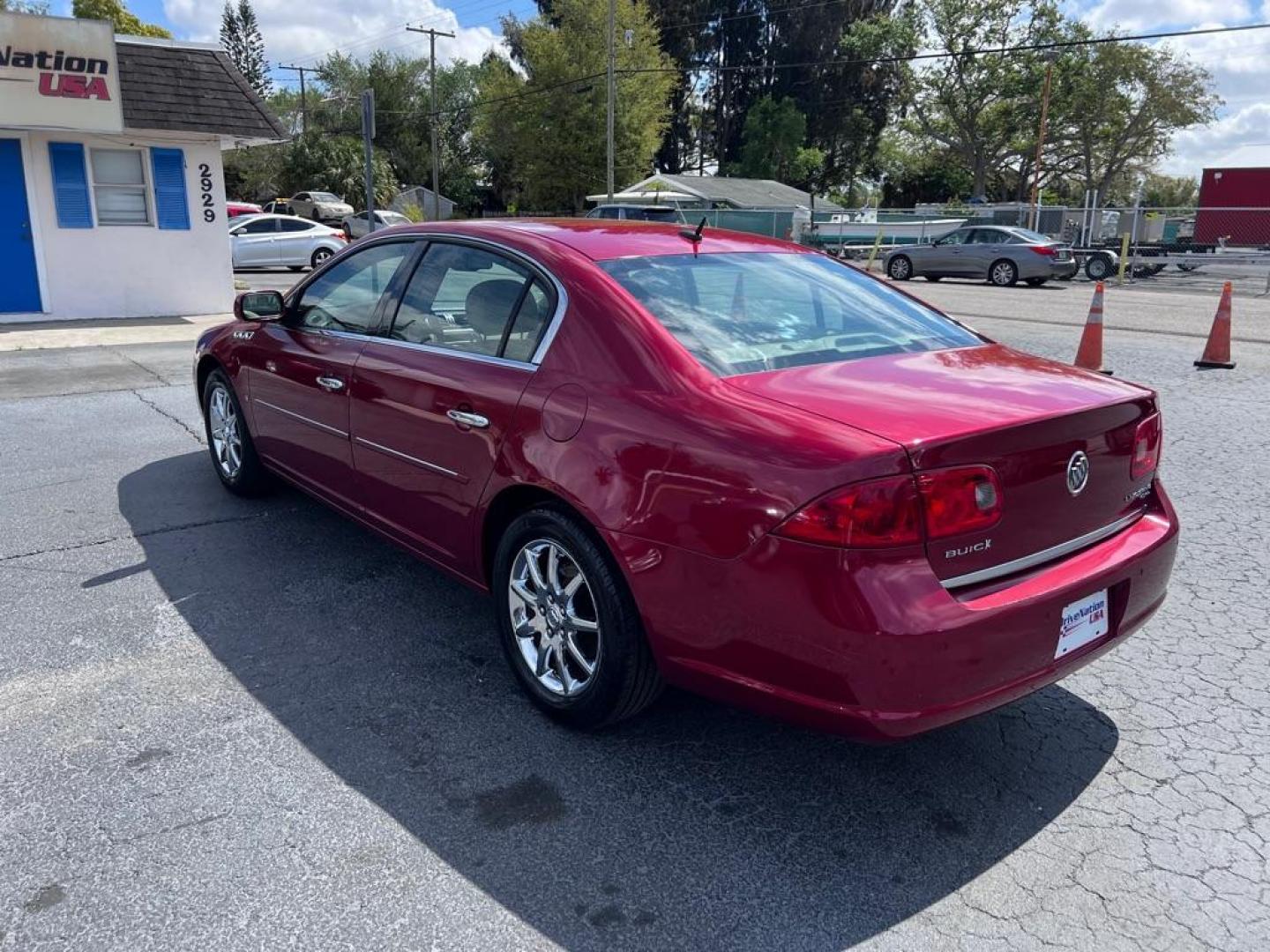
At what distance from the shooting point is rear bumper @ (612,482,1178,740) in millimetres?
2365

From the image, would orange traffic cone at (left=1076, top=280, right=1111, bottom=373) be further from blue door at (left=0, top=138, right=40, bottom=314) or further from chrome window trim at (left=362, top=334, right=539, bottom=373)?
blue door at (left=0, top=138, right=40, bottom=314)

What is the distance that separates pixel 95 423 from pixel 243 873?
599 cm

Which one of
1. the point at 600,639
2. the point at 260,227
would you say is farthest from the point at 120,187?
the point at 600,639

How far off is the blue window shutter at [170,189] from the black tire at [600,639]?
12.9 m

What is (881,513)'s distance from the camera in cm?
237

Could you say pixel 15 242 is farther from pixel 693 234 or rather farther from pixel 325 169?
pixel 325 169

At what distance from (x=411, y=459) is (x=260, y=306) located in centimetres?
162

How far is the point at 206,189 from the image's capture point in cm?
1416

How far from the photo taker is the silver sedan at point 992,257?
2270cm

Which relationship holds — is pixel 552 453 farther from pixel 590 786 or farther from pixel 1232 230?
pixel 1232 230

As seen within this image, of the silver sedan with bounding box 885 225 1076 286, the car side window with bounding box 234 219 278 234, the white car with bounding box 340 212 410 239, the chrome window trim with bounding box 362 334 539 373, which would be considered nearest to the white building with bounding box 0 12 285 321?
the car side window with bounding box 234 219 278 234

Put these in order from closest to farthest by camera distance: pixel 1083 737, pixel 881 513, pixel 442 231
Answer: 1. pixel 881 513
2. pixel 1083 737
3. pixel 442 231

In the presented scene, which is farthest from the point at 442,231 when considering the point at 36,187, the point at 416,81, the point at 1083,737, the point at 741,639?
the point at 416,81

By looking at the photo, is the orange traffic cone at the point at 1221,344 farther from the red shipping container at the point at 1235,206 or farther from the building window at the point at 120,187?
the red shipping container at the point at 1235,206
